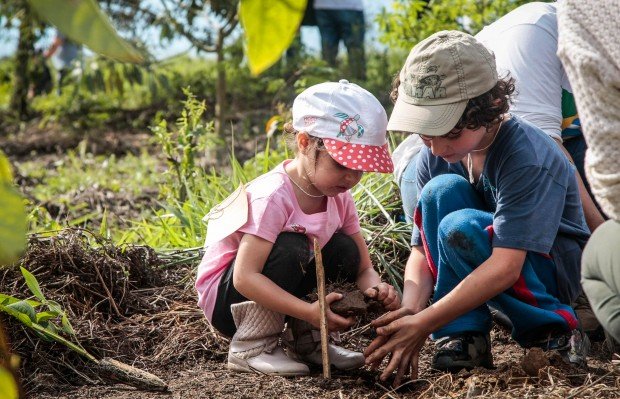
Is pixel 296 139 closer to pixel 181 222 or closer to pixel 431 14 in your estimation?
pixel 181 222

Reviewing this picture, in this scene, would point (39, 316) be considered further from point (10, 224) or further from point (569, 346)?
Result: point (10, 224)

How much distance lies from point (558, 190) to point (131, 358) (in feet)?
4.06

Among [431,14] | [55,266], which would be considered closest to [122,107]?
[431,14]

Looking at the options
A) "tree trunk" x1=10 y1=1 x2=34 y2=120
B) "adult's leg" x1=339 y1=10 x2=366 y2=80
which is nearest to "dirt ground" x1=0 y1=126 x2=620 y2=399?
"adult's leg" x1=339 y1=10 x2=366 y2=80

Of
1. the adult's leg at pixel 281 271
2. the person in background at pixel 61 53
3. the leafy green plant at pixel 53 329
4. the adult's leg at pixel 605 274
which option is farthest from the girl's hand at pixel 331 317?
the person in background at pixel 61 53

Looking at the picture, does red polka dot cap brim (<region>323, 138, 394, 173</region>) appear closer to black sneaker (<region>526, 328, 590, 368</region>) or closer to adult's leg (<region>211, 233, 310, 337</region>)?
adult's leg (<region>211, 233, 310, 337</region>)

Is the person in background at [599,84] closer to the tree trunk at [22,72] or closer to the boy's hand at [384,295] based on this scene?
the boy's hand at [384,295]

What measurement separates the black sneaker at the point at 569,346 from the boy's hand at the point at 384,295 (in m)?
0.39

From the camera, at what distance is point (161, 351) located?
2.55 m

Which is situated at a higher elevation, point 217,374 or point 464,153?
point 464,153

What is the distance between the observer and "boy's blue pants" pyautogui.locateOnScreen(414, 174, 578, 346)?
2219 millimetres

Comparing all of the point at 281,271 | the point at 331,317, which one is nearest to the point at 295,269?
the point at 281,271

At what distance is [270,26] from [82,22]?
9 centimetres

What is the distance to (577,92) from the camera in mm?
1495
